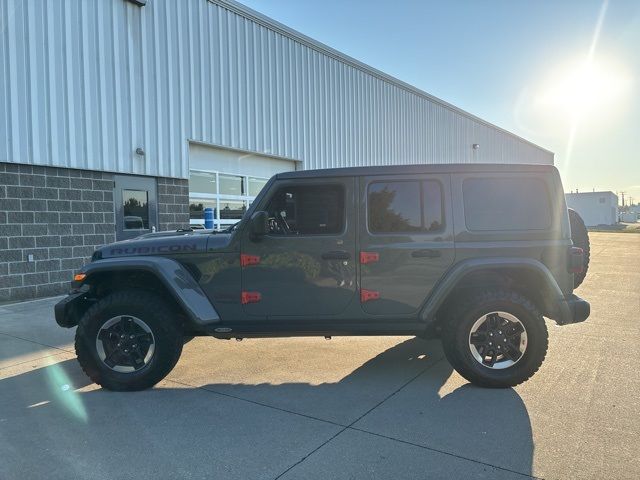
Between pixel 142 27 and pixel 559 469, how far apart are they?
10804 mm

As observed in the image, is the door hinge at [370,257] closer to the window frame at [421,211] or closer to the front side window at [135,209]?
the window frame at [421,211]

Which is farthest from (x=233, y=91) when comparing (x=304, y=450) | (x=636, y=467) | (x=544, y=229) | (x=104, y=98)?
(x=636, y=467)

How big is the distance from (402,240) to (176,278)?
205 cm

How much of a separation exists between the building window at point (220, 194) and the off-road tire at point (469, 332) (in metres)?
7.95

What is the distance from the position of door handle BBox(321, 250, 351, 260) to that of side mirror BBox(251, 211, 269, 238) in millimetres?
570

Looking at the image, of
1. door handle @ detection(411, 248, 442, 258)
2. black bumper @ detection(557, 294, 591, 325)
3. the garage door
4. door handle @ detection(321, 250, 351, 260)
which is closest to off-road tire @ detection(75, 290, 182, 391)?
door handle @ detection(321, 250, 351, 260)

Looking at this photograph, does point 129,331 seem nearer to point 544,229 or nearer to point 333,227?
point 333,227

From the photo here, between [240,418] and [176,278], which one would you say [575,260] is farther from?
[176,278]

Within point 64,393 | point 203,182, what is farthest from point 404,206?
point 203,182

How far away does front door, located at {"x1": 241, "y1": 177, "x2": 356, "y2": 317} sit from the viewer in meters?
4.23

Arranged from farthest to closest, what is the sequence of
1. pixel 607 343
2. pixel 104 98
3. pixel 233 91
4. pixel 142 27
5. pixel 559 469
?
1. pixel 233 91
2. pixel 142 27
3. pixel 104 98
4. pixel 607 343
5. pixel 559 469

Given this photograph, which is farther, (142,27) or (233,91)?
(233,91)

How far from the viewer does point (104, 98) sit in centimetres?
948

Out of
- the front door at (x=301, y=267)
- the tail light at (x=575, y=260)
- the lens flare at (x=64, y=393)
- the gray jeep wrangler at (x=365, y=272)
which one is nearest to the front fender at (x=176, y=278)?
the gray jeep wrangler at (x=365, y=272)
